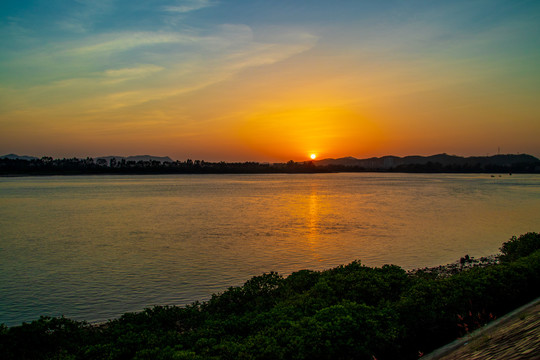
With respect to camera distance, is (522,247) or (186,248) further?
(186,248)

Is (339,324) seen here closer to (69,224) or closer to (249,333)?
(249,333)

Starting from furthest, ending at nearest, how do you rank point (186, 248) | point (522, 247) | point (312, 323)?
point (186, 248), point (522, 247), point (312, 323)

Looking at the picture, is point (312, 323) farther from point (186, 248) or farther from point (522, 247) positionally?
point (186, 248)

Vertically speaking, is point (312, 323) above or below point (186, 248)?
above

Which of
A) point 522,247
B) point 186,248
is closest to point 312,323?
point 522,247

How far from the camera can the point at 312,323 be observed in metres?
7.21

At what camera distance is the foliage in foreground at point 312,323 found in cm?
671

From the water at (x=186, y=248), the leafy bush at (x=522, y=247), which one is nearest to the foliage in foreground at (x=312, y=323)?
the water at (x=186, y=248)

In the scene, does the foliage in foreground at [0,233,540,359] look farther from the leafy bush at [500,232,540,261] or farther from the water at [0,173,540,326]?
the leafy bush at [500,232,540,261]

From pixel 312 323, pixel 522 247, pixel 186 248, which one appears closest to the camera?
pixel 312 323

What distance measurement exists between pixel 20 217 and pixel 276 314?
38.6m

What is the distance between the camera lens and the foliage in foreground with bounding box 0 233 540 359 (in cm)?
671

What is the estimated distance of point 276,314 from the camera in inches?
325

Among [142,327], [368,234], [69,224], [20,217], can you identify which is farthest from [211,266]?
[20,217]
